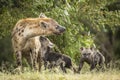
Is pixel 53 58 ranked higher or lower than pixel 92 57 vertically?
higher

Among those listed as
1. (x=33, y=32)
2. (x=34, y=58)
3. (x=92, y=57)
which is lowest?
(x=92, y=57)

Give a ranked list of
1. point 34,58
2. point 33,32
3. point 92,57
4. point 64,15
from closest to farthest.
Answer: point 33,32, point 34,58, point 92,57, point 64,15

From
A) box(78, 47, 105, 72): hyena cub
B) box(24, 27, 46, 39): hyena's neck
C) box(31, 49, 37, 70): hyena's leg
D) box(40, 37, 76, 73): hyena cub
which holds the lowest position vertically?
box(78, 47, 105, 72): hyena cub

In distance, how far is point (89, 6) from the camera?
13.2 meters

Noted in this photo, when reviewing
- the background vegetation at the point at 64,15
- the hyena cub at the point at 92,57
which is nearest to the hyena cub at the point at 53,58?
the background vegetation at the point at 64,15

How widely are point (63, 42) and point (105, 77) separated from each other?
738 centimetres

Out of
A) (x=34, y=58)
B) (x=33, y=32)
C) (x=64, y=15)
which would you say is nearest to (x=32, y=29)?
(x=33, y=32)

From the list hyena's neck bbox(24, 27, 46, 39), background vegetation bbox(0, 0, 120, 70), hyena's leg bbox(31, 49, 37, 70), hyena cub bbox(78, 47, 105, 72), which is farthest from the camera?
background vegetation bbox(0, 0, 120, 70)

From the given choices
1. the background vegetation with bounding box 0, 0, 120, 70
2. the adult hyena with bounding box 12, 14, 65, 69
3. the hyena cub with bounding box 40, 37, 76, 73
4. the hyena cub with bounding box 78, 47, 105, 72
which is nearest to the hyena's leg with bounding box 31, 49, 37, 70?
the adult hyena with bounding box 12, 14, 65, 69

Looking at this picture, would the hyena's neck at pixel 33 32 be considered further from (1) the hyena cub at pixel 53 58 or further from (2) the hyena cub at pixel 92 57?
(2) the hyena cub at pixel 92 57

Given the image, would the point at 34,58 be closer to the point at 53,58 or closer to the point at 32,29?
the point at 32,29

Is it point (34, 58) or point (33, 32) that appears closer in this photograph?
point (33, 32)

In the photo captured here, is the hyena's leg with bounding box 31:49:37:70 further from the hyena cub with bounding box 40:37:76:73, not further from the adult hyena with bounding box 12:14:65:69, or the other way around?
the hyena cub with bounding box 40:37:76:73

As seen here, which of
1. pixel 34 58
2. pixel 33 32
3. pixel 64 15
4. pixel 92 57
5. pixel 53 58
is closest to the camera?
pixel 33 32
